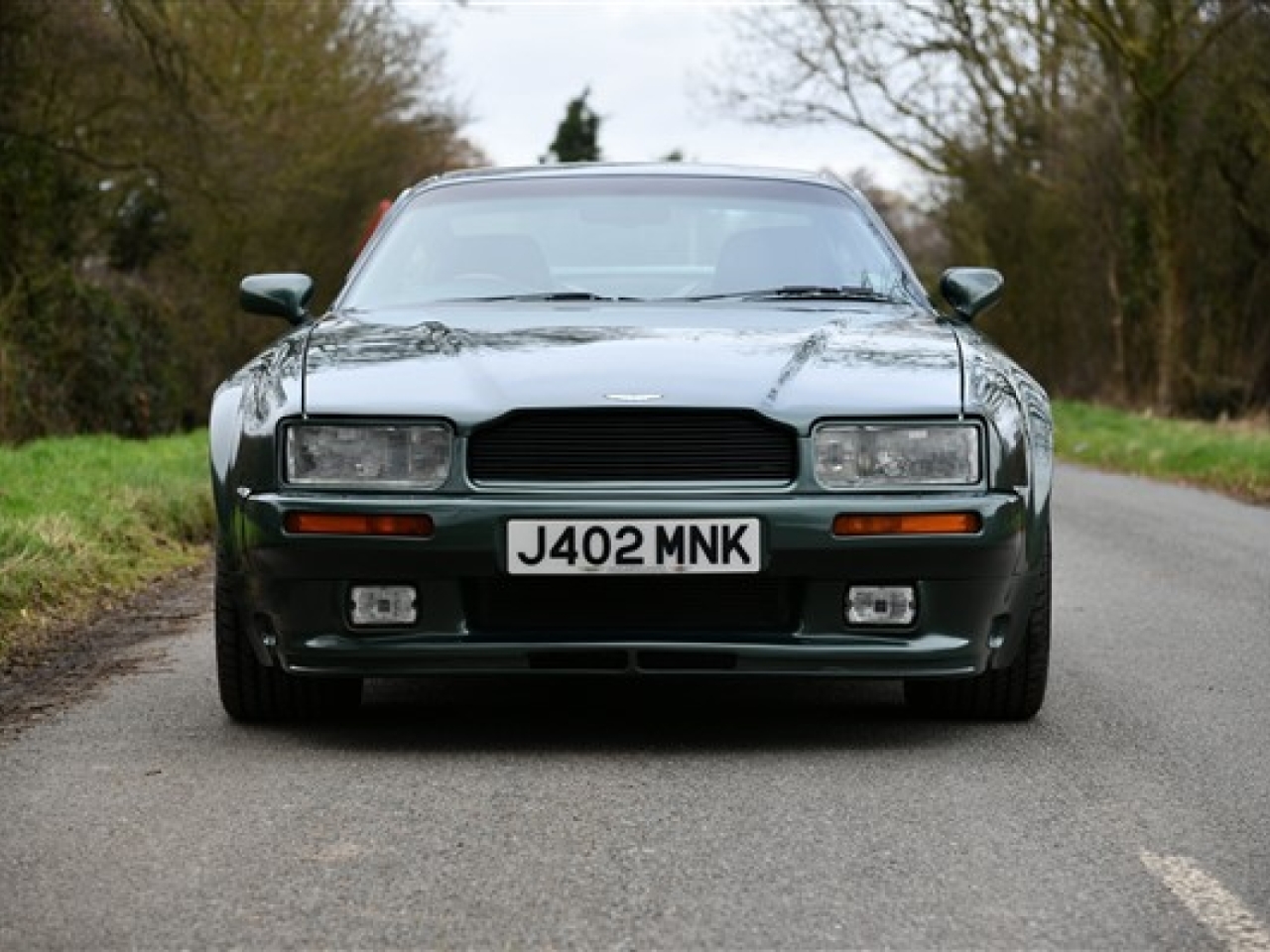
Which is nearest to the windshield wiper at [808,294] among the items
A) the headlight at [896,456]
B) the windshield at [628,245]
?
the windshield at [628,245]

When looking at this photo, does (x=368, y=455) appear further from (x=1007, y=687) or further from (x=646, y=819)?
(x=1007, y=687)

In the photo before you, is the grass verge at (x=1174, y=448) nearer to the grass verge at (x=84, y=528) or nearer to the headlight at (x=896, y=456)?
the grass verge at (x=84, y=528)

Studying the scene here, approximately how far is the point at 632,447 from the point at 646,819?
3.36 ft

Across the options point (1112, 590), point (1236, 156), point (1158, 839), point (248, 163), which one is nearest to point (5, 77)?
point (248, 163)

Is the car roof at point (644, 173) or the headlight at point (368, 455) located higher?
the car roof at point (644, 173)

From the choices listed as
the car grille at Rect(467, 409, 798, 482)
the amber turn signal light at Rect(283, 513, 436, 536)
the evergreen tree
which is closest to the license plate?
the car grille at Rect(467, 409, 798, 482)

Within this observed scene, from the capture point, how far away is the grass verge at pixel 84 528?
8320 mm

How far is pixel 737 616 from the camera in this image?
17.9ft

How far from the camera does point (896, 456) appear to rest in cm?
545

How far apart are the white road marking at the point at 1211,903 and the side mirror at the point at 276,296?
3.35 metres

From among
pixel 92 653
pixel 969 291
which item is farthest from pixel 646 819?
pixel 92 653

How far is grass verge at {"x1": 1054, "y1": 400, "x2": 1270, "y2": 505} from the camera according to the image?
57.6ft

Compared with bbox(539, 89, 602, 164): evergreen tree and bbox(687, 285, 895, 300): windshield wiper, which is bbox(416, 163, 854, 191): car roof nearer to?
bbox(687, 285, 895, 300): windshield wiper

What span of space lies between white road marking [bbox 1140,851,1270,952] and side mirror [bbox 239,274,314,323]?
3.35 meters
